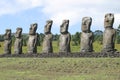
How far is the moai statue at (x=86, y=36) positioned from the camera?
32938 millimetres

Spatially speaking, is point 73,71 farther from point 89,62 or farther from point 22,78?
point 22,78

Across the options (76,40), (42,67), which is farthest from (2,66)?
(76,40)

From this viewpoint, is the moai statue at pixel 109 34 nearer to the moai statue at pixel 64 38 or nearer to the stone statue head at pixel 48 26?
the moai statue at pixel 64 38

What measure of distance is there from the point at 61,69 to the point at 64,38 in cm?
1043

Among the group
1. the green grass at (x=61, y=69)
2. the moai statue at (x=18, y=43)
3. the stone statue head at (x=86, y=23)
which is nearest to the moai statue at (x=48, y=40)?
the moai statue at (x=18, y=43)

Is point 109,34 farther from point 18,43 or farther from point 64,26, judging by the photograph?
point 18,43

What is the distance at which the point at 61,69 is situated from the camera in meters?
24.5

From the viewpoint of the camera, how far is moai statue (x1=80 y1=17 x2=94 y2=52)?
3294 cm

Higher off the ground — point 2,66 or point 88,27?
point 88,27

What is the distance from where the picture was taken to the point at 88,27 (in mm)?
33125

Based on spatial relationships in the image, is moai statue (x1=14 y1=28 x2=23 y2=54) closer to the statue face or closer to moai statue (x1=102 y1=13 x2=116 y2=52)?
the statue face

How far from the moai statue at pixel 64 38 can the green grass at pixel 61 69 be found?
6835 mm

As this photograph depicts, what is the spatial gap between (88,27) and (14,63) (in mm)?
7890

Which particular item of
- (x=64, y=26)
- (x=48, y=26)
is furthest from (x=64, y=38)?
(x=48, y=26)
